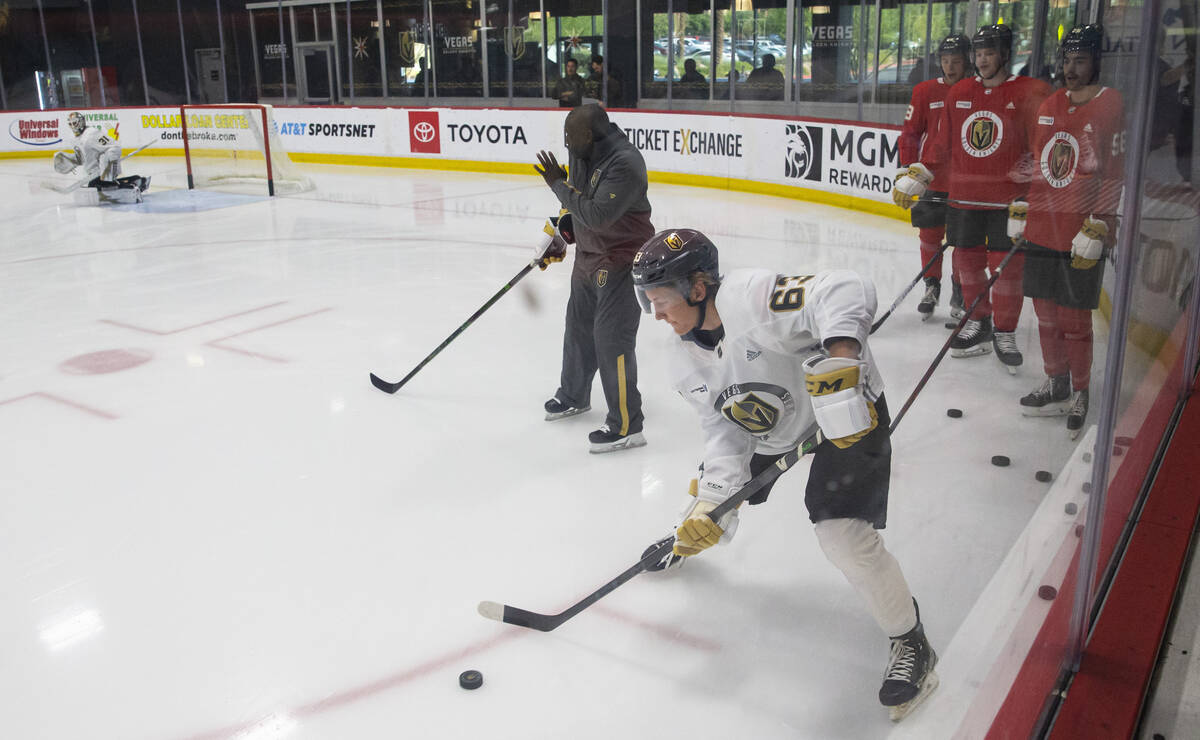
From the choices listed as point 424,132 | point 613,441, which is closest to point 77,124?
point 424,132

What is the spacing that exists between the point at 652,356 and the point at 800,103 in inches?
239

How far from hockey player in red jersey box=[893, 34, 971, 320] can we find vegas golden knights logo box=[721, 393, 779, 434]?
8.38 feet

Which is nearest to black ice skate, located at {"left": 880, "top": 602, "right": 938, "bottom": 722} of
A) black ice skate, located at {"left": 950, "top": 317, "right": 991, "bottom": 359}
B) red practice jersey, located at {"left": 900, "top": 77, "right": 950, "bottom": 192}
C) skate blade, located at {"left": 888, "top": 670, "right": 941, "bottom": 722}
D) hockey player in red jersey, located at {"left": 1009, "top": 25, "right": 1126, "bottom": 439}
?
skate blade, located at {"left": 888, "top": 670, "right": 941, "bottom": 722}

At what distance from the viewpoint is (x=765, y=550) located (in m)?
2.60

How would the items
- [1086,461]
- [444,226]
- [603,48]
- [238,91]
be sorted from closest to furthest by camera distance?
[1086,461], [444,226], [603,48], [238,91]

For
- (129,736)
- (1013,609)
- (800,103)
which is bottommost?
(129,736)

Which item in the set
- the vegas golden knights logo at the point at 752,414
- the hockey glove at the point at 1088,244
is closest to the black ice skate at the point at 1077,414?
the hockey glove at the point at 1088,244

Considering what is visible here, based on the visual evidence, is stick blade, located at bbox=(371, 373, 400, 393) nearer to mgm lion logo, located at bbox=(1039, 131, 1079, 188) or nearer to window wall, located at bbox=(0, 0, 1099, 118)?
window wall, located at bbox=(0, 0, 1099, 118)

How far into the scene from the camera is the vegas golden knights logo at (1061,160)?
5.10 feet

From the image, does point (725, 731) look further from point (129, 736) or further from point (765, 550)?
point (129, 736)

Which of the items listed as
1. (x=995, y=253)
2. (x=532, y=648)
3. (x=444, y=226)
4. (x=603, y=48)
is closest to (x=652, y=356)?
(x=995, y=253)

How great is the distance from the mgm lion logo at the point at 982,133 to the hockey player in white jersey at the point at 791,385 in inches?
83.8

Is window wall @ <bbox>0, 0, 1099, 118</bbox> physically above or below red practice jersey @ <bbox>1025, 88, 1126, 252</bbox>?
above

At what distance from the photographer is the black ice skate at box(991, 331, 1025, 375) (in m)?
2.41
